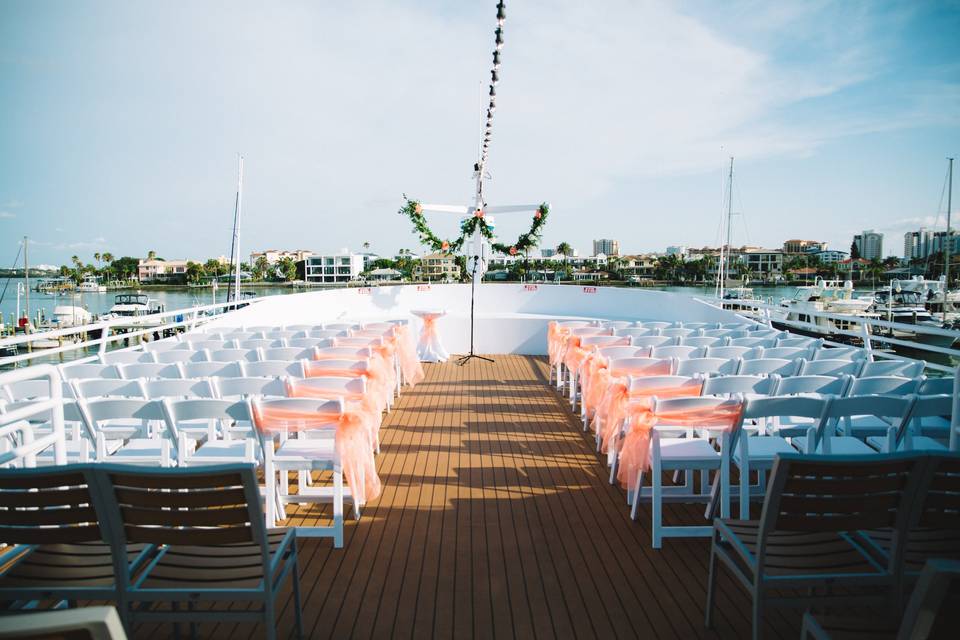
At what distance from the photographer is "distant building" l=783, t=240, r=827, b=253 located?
125 metres

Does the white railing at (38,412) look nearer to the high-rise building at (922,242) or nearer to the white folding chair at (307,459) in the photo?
the white folding chair at (307,459)

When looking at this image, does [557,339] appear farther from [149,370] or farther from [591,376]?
[149,370]

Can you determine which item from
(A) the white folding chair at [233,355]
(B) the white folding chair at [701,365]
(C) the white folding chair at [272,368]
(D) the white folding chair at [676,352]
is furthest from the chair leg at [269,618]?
(D) the white folding chair at [676,352]

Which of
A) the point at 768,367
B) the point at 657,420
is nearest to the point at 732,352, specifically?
the point at 768,367

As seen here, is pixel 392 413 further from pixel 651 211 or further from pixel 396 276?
pixel 396 276

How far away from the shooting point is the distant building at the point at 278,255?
124694 millimetres

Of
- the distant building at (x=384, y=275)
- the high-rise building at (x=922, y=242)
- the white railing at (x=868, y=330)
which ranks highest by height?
the high-rise building at (x=922, y=242)

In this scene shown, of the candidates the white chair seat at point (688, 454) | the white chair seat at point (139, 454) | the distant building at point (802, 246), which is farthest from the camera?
the distant building at point (802, 246)

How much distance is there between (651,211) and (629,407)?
32.8 meters

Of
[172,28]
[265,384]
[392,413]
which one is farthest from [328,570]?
[172,28]

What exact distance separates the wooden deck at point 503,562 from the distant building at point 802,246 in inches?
5399

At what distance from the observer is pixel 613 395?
13.1 ft

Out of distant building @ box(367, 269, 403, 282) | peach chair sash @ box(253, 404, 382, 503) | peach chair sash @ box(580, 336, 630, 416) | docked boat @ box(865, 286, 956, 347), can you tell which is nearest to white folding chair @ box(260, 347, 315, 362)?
peach chair sash @ box(253, 404, 382, 503)

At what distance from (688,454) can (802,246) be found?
481 feet
